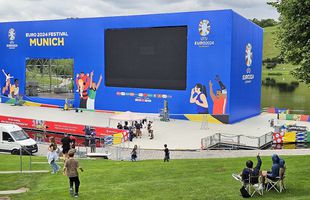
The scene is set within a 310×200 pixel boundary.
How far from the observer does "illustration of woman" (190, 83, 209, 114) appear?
36500 mm

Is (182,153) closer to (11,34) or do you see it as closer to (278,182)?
(278,182)

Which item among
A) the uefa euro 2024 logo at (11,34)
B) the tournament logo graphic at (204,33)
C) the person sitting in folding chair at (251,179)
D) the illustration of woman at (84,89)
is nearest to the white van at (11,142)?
the person sitting in folding chair at (251,179)

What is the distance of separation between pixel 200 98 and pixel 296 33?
2429 cm

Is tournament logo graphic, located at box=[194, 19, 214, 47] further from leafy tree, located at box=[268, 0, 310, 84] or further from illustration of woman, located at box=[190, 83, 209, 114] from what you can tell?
leafy tree, located at box=[268, 0, 310, 84]

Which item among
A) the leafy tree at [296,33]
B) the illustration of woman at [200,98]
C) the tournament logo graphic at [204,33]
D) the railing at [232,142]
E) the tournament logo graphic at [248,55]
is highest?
the tournament logo graphic at [204,33]

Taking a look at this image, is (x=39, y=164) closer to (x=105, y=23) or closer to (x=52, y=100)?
(x=105, y=23)

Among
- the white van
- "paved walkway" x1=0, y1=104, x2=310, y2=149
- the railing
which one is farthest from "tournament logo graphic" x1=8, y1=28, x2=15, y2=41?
the railing

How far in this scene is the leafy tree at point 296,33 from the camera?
12.1m

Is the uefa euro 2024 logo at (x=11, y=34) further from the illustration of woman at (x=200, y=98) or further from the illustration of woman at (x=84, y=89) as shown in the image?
the illustration of woman at (x=200, y=98)

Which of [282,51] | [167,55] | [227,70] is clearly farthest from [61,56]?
[282,51]

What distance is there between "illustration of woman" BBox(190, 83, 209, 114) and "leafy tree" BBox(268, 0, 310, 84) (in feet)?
76.5

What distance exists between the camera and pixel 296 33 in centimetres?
1248

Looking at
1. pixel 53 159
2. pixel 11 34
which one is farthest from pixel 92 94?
pixel 53 159

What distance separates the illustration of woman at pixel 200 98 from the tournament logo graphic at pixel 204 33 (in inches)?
145
